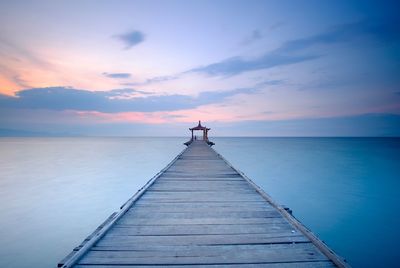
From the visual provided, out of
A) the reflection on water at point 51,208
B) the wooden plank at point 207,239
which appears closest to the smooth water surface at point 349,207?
the wooden plank at point 207,239

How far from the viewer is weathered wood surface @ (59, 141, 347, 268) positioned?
2.65 metres

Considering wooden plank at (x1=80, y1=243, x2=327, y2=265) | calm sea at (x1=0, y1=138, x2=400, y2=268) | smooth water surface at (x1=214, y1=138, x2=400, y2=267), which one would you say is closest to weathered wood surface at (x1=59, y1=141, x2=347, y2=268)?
wooden plank at (x1=80, y1=243, x2=327, y2=265)

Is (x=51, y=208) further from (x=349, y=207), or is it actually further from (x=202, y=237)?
(x=349, y=207)

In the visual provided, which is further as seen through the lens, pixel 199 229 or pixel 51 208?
pixel 51 208

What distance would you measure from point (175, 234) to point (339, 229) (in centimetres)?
848

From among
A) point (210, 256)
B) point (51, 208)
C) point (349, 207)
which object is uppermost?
point (210, 256)

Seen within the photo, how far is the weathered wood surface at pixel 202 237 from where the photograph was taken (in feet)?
8.68

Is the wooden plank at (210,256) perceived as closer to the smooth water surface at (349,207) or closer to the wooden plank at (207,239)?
the wooden plank at (207,239)

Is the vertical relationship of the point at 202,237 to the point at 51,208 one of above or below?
above

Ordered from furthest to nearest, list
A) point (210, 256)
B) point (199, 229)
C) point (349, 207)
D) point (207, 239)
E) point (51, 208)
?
point (349, 207), point (51, 208), point (199, 229), point (207, 239), point (210, 256)

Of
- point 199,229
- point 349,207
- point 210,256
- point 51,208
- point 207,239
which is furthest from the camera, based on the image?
point 349,207

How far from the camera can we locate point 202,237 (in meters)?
3.21

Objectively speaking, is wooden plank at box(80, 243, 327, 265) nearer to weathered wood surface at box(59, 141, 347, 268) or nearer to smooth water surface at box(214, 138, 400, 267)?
weathered wood surface at box(59, 141, 347, 268)

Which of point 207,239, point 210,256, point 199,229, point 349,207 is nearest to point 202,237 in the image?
point 207,239
